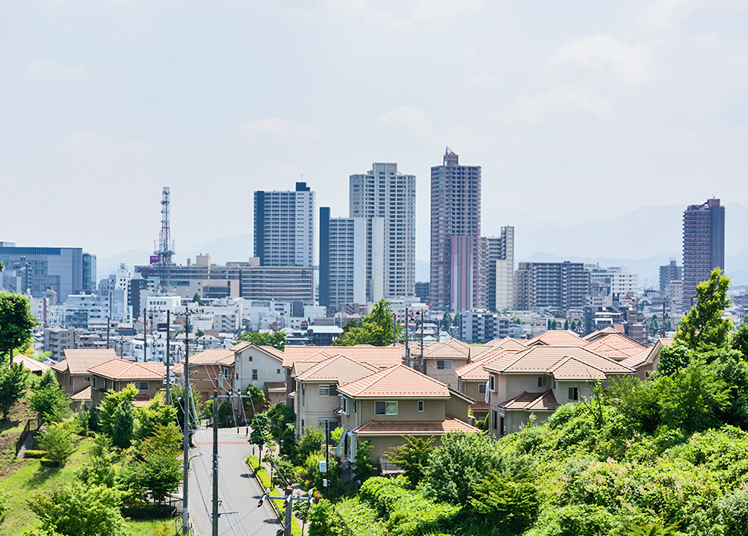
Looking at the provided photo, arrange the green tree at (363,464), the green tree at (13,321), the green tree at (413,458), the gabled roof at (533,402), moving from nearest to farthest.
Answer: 1. the green tree at (413,458)
2. the green tree at (363,464)
3. the gabled roof at (533,402)
4. the green tree at (13,321)

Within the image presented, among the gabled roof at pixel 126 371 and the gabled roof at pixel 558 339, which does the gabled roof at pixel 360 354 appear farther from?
the gabled roof at pixel 558 339

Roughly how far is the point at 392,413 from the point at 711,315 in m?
15.5

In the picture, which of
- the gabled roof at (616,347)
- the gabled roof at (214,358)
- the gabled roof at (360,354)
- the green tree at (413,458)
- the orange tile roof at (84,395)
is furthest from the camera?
the gabled roof at (214,358)

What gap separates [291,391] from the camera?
52.9 m

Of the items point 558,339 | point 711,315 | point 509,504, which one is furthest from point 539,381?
point 509,504

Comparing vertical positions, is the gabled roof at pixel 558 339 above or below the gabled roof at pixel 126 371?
above

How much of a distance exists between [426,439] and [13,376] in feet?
87.5

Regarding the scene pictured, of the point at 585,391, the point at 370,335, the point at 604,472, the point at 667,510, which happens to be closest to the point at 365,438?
the point at 585,391

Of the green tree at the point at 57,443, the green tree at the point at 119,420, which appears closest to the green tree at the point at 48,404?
the green tree at the point at 119,420

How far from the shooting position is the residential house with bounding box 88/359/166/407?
→ 2024 inches

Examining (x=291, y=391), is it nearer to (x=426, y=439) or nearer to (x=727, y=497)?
(x=426, y=439)

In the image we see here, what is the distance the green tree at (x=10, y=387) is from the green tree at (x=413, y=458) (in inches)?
1017

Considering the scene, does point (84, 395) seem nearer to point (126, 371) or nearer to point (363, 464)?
point (126, 371)

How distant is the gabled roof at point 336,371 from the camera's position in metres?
42.6
